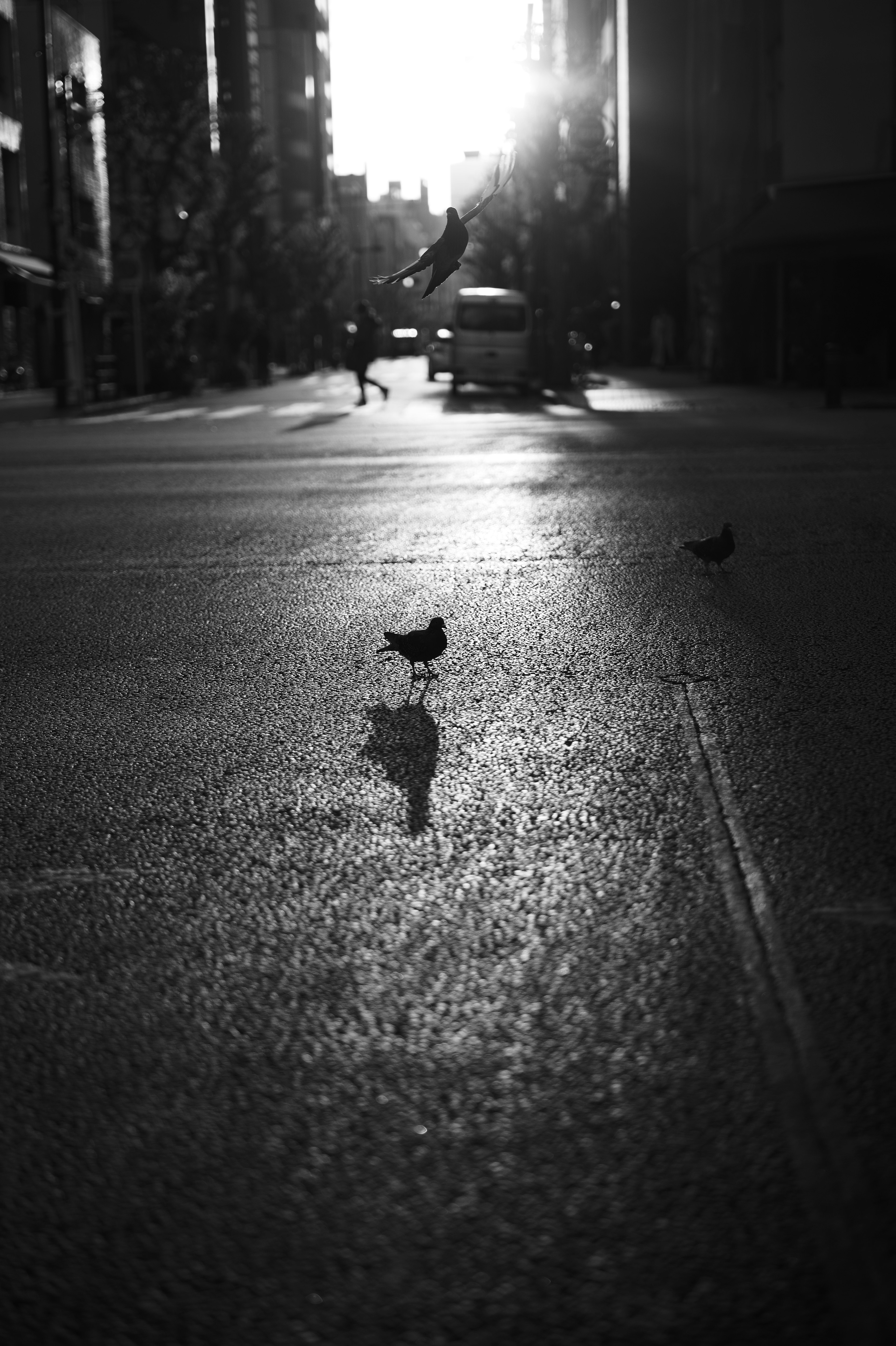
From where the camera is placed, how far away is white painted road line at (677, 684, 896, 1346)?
7.48ft

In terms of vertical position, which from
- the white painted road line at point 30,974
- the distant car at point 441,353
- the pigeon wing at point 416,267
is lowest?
the white painted road line at point 30,974

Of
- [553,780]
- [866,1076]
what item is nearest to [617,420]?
[553,780]

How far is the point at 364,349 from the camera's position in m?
35.4

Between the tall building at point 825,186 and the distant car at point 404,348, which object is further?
the distant car at point 404,348

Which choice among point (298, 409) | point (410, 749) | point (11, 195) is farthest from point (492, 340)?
point (410, 749)

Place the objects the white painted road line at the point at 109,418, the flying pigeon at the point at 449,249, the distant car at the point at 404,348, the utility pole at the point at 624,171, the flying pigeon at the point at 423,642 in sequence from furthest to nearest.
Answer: the distant car at the point at 404,348
the utility pole at the point at 624,171
the white painted road line at the point at 109,418
the flying pigeon at the point at 423,642
the flying pigeon at the point at 449,249

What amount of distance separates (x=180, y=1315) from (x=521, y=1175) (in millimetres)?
560

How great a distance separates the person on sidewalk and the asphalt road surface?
979 inches

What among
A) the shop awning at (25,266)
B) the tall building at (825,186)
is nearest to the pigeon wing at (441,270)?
the tall building at (825,186)

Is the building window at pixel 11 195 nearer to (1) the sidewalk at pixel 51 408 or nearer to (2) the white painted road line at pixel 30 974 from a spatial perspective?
(1) the sidewalk at pixel 51 408

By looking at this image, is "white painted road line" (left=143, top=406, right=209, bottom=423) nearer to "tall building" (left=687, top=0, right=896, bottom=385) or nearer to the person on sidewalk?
the person on sidewalk

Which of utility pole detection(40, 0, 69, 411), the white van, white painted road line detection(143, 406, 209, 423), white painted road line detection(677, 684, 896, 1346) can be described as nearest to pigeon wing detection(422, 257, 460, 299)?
white painted road line detection(677, 684, 896, 1346)

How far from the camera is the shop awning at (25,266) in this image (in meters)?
43.3

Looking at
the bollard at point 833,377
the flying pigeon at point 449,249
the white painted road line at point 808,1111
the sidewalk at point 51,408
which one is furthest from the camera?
the sidewalk at point 51,408
